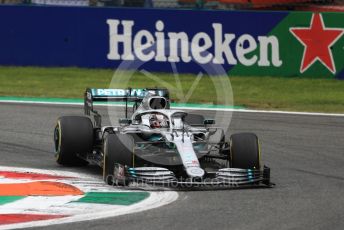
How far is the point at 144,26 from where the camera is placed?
21500 mm

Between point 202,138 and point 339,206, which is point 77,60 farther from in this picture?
point 339,206

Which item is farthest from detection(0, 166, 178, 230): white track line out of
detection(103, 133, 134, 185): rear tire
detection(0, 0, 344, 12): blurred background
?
detection(0, 0, 344, 12): blurred background

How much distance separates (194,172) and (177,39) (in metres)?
11.6

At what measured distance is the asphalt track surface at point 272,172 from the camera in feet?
27.2

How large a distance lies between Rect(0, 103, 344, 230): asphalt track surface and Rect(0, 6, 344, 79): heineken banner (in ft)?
12.8

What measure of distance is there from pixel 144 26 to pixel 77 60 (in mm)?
1826

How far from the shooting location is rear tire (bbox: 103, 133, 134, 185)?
10.1 meters

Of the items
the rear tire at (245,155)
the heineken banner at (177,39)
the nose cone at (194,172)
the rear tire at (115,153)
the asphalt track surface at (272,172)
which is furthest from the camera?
the heineken banner at (177,39)

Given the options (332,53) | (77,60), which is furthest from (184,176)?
(77,60)

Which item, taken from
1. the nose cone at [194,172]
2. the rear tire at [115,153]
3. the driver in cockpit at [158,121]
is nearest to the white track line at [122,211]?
the nose cone at [194,172]

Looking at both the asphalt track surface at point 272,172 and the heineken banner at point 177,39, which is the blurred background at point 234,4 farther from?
the asphalt track surface at point 272,172

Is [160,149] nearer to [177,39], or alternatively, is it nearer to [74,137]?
[74,137]

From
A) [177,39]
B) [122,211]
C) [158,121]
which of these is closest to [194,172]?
[158,121]

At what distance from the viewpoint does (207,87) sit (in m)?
20.8
